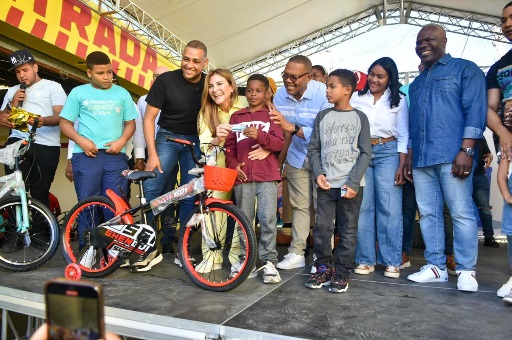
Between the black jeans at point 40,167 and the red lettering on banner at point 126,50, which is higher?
the red lettering on banner at point 126,50

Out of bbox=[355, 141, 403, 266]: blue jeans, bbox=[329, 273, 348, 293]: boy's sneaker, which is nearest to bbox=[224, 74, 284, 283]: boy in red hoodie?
bbox=[329, 273, 348, 293]: boy's sneaker

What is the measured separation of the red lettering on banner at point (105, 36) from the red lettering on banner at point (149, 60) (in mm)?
964

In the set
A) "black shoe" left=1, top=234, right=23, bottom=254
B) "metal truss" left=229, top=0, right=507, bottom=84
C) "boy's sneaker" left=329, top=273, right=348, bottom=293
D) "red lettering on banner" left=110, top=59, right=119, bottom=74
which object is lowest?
"boy's sneaker" left=329, top=273, right=348, bottom=293

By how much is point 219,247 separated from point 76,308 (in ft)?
6.09

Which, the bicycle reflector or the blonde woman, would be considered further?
the blonde woman

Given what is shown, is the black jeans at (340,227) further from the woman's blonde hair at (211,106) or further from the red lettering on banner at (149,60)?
the red lettering on banner at (149,60)

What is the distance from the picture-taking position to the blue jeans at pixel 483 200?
14.6 feet

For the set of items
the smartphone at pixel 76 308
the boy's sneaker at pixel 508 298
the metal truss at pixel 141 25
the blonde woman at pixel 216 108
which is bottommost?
the boy's sneaker at pixel 508 298

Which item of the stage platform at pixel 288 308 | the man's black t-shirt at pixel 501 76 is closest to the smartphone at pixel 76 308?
the stage platform at pixel 288 308

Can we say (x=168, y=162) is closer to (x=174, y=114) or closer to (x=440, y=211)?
(x=174, y=114)

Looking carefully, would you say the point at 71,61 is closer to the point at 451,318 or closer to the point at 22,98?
the point at 22,98

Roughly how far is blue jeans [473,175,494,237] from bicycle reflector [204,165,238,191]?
313 cm

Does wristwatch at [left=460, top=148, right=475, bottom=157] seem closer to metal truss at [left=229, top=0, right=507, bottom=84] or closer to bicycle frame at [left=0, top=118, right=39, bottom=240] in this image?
bicycle frame at [left=0, top=118, right=39, bottom=240]

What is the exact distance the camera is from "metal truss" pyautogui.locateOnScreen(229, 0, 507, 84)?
36.9 ft
